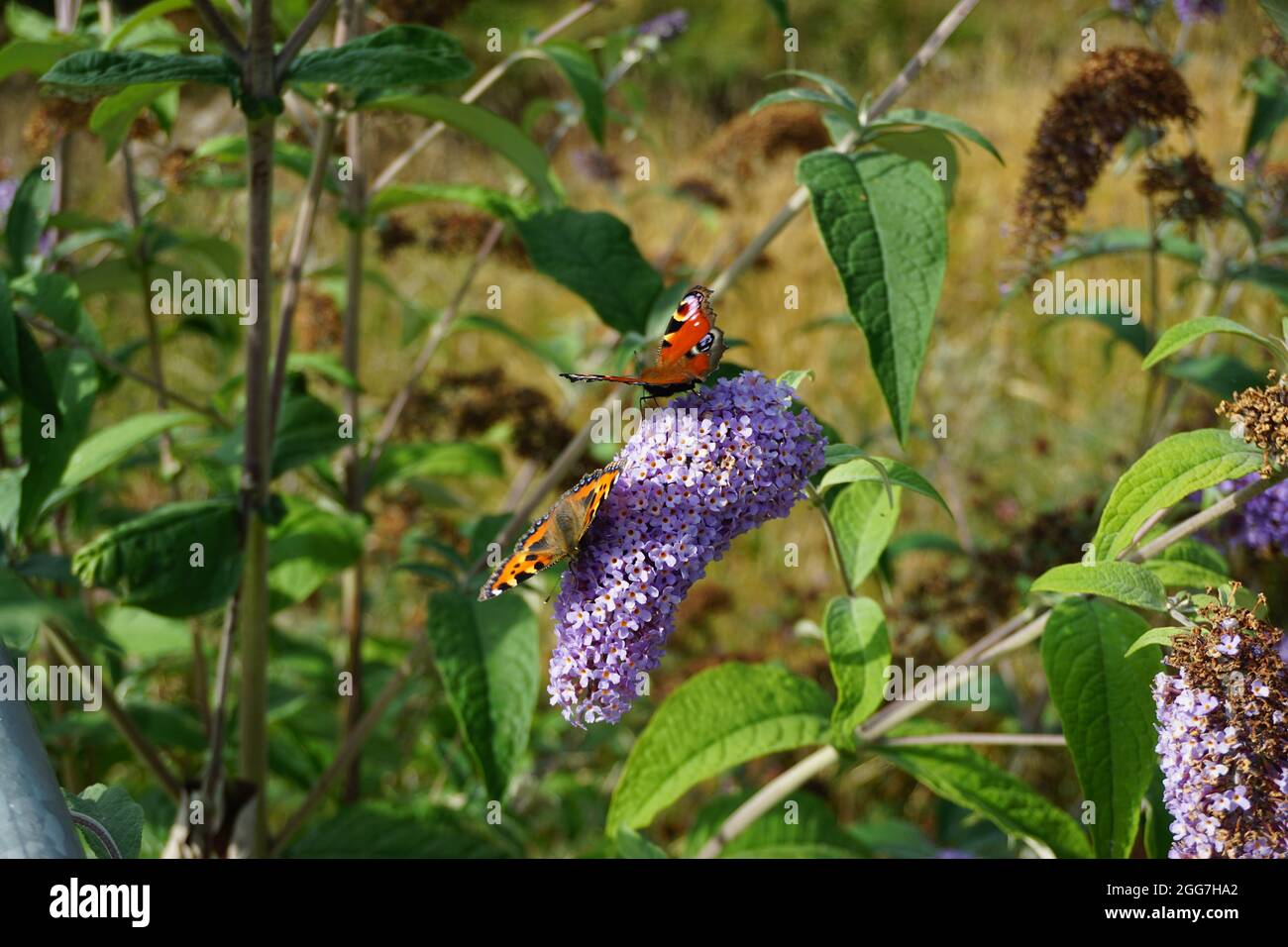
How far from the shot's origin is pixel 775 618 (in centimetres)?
460

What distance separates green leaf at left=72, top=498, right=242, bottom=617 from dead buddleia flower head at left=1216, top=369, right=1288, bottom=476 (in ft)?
5.22

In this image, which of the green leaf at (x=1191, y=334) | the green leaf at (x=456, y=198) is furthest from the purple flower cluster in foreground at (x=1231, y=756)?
the green leaf at (x=456, y=198)

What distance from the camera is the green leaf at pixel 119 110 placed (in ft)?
6.26

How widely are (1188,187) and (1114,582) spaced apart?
51.8 inches

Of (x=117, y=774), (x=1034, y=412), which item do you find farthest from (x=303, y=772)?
(x=1034, y=412)

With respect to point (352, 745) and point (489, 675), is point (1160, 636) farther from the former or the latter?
point (352, 745)

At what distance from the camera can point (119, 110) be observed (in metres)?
1.98

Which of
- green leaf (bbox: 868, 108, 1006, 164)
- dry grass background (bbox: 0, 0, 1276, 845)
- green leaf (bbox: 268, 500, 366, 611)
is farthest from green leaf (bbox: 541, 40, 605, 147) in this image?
green leaf (bbox: 268, 500, 366, 611)

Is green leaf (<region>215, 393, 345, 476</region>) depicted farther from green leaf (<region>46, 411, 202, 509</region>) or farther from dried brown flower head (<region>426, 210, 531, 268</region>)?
dried brown flower head (<region>426, 210, 531, 268</region>)

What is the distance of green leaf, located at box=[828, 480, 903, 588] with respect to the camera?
1.93 metres

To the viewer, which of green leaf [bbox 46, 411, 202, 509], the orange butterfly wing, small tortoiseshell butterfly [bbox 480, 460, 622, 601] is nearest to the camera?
small tortoiseshell butterfly [bbox 480, 460, 622, 601]

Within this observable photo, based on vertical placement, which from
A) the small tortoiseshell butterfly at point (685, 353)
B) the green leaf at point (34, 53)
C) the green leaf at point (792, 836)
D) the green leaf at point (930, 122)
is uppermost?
the green leaf at point (34, 53)

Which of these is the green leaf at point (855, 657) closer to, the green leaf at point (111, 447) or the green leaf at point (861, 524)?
the green leaf at point (861, 524)

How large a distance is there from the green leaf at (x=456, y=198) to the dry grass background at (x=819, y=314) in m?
0.50
